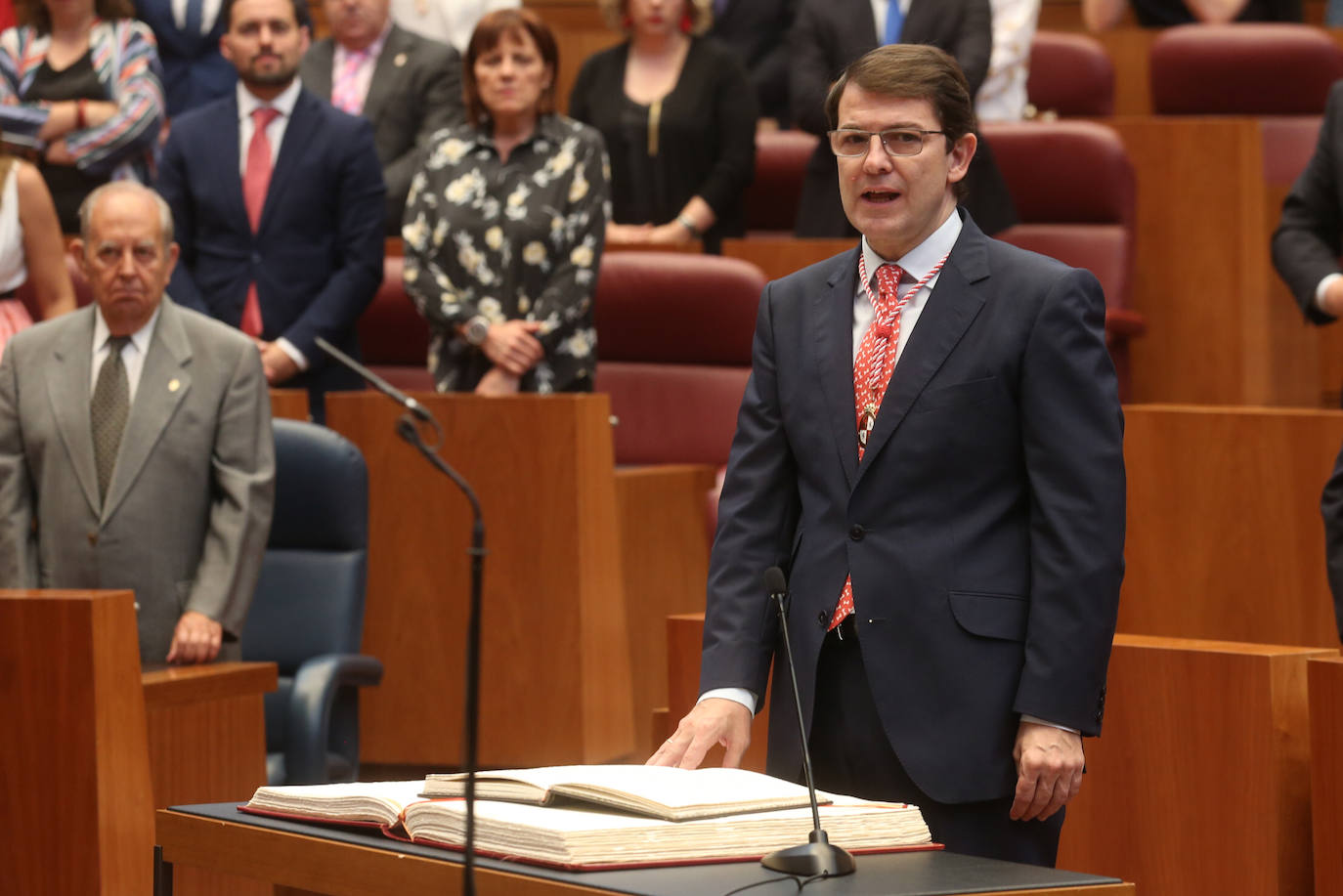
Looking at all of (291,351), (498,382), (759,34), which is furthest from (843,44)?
(291,351)

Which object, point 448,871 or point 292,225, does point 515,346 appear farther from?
point 448,871

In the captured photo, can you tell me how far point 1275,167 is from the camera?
15.6ft

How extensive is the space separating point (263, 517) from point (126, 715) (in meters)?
0.55

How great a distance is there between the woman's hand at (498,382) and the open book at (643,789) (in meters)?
2.01

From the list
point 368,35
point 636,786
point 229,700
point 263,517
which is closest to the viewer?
point 636,786

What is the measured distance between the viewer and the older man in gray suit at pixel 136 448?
9.48 ft

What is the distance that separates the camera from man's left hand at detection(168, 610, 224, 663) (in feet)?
9.20

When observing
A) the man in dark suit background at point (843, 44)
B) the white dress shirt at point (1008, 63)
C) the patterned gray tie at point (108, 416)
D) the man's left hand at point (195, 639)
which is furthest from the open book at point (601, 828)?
the white dress shirt at point (1008, 63)

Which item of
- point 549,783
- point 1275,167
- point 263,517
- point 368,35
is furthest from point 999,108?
point 549,783

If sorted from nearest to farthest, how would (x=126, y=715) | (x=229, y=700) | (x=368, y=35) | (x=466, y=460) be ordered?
1. (x=126, y=715)
2. (x=229, y=700)
3. (x=466, y=460)
4. (x=368, y=35)

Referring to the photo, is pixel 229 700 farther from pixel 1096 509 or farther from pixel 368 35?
pixel 368 35

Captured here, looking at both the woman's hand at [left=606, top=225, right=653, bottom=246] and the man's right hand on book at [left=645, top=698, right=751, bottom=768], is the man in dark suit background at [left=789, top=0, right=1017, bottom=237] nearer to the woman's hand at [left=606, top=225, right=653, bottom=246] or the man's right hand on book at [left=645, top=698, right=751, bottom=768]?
the woman's hand at [left=606, top=225, right=653, bottom=246]

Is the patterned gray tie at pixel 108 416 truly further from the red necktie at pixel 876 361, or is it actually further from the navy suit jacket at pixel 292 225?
the red necktie at pixel 876 361

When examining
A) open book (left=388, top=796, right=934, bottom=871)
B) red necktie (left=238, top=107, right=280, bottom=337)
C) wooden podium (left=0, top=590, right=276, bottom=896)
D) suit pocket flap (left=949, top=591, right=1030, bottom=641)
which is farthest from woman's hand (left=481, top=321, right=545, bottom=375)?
open book (left=388, top=796, right=934, bottom=871)
